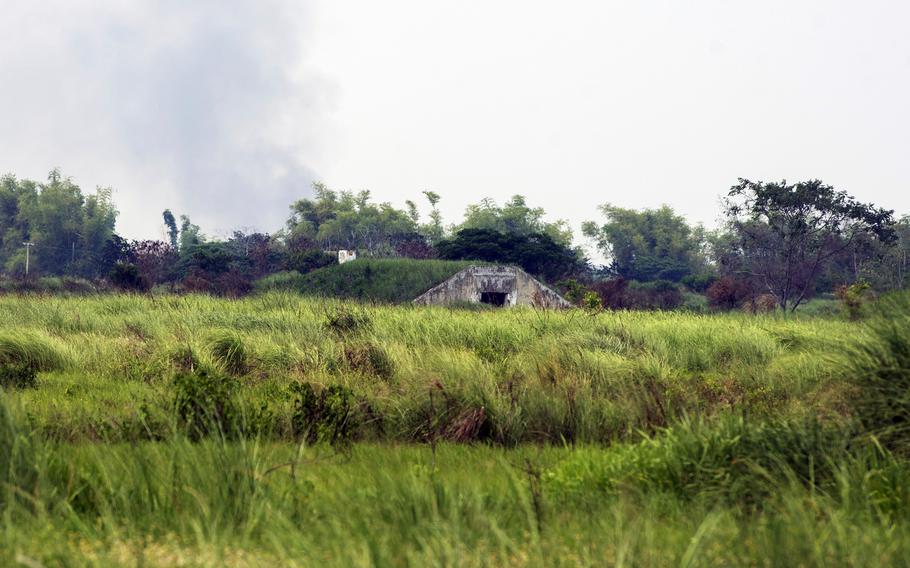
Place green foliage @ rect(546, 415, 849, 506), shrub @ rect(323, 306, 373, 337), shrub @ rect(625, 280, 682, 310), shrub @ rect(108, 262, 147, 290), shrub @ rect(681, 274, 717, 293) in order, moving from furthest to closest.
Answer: shrub @ rect(681, 274, 717, 293), shrub @ rect(108, 262, 147, 290), shrub @ rect(625, 280, 682, 310), shrub @ rect(323, 306, 373, 337), green foliage @ rect(546, 415, 849, 506)

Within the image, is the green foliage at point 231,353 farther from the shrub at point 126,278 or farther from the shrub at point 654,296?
the shrub at point 126,278

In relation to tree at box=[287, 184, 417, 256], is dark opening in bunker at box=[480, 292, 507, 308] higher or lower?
lower

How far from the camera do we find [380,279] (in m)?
40.5

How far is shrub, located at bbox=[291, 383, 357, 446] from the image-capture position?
7.82 metres

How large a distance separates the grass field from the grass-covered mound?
25.9 meters

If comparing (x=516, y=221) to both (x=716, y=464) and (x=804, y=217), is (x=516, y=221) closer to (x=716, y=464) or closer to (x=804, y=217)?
(x=804, y=217)

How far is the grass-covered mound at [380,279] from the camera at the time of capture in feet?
126

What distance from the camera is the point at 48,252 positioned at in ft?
277

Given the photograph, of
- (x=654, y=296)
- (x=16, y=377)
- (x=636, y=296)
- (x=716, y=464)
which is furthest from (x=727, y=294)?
(x=716, y=464)

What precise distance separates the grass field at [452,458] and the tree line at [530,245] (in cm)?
2135

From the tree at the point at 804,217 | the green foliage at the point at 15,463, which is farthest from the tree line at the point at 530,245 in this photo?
the green foliage at the point at 15,463

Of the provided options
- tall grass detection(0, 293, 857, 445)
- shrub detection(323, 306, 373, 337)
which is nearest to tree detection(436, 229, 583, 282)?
tall grass detection(0, 293, 857, 445)

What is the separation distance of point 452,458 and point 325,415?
69.8 inches

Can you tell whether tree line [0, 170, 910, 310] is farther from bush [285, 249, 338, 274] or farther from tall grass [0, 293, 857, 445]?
tall grass [0, 293, 857, 445]
